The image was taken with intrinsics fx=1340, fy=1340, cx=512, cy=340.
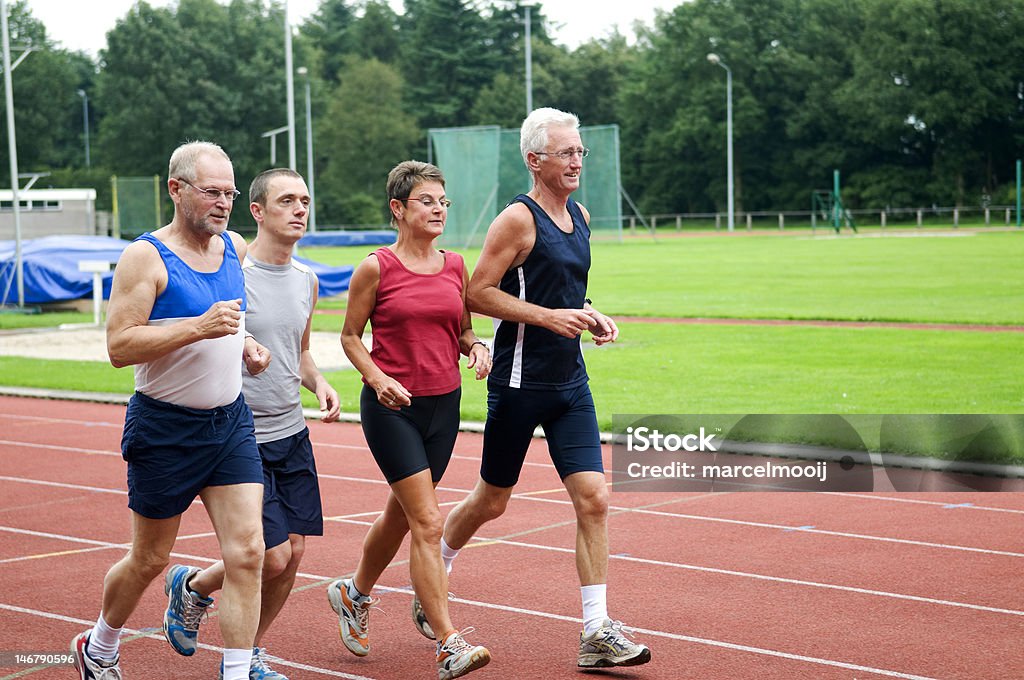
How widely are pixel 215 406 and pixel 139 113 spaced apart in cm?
8606

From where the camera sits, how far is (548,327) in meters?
5.40

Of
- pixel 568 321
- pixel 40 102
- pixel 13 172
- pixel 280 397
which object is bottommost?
pixel 280 397

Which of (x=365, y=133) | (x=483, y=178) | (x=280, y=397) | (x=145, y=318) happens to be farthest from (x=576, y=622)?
(x=365, y=133)

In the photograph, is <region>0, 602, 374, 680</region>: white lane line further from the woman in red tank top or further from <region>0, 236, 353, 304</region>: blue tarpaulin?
<region>0, 236, 353, 304</region>: blue tarpaulin

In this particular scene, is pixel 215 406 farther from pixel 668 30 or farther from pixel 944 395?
pixel 668 30

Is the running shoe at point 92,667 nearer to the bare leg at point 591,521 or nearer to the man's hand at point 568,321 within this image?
the bare leg at point 591,521

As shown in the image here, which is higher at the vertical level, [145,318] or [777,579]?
[145,318]

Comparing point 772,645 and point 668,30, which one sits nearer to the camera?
point 772,645

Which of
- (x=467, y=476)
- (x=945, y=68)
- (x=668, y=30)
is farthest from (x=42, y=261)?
(x=668, y=30)

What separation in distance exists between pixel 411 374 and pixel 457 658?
1.13 metres

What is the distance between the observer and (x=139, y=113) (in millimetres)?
86312

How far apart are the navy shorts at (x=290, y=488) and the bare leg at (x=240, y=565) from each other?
466 millimetres

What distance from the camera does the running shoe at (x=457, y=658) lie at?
15.8 feet

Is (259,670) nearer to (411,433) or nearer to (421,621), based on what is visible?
(421,621)
